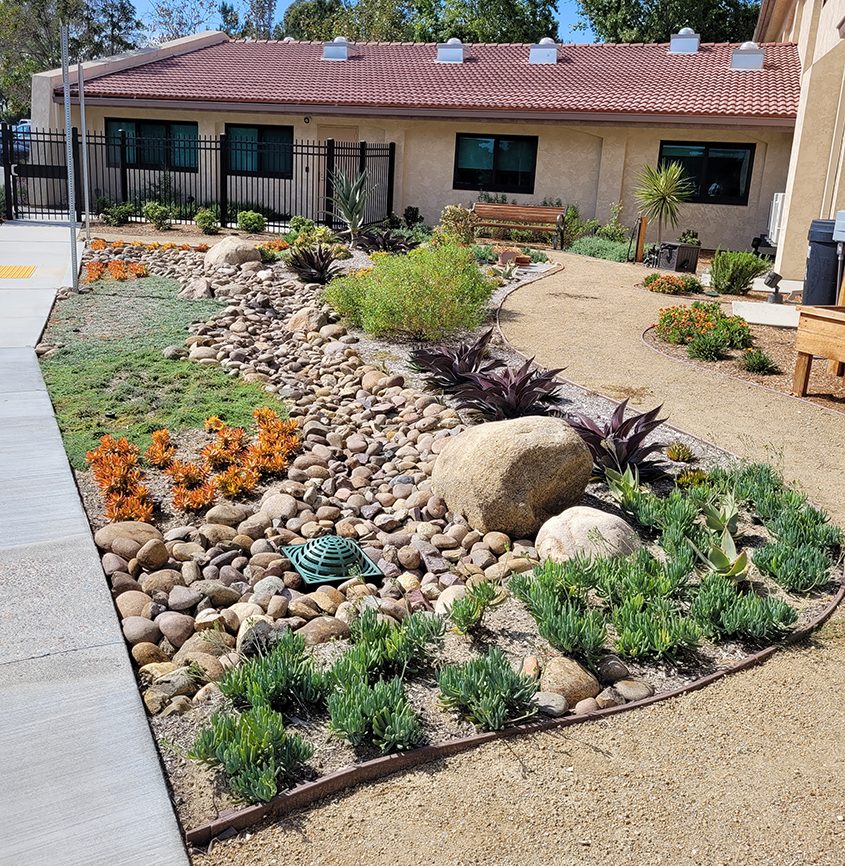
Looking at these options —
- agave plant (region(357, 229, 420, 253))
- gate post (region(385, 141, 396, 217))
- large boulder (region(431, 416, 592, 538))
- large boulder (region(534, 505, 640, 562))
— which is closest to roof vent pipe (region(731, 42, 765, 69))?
gate post (region(385, 141, 396, 217))

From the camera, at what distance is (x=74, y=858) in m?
3.16

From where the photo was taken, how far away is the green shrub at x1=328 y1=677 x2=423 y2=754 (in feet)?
12.3

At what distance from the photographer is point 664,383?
9.67 m

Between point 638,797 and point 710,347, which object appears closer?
point 638,797

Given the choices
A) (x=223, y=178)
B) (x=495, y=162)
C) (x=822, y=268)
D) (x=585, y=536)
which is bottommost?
(x=585, y=536)

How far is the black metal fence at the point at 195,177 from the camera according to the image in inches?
932

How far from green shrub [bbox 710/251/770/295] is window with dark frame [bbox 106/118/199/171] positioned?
15346mm

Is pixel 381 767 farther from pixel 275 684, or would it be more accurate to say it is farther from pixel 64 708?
pixel 64 708

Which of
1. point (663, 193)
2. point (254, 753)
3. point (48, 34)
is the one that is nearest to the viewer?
point (254, 753)

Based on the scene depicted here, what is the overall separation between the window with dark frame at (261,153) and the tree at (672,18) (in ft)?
59.1

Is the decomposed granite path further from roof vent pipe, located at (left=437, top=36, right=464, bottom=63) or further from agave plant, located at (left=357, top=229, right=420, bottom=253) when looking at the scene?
roof vent pipe, located at (left=437, top=36, right=464, bottom=63)

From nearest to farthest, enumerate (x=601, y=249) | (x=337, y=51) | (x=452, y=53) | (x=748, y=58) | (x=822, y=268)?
(x=822, y=268), (x=601, y=249), (x=748, y=58), (x=452, y=53), (x=337, y=51)

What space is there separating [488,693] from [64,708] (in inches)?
67.6

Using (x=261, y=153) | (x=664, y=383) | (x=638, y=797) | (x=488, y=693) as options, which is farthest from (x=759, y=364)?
(x=261, y=153)
